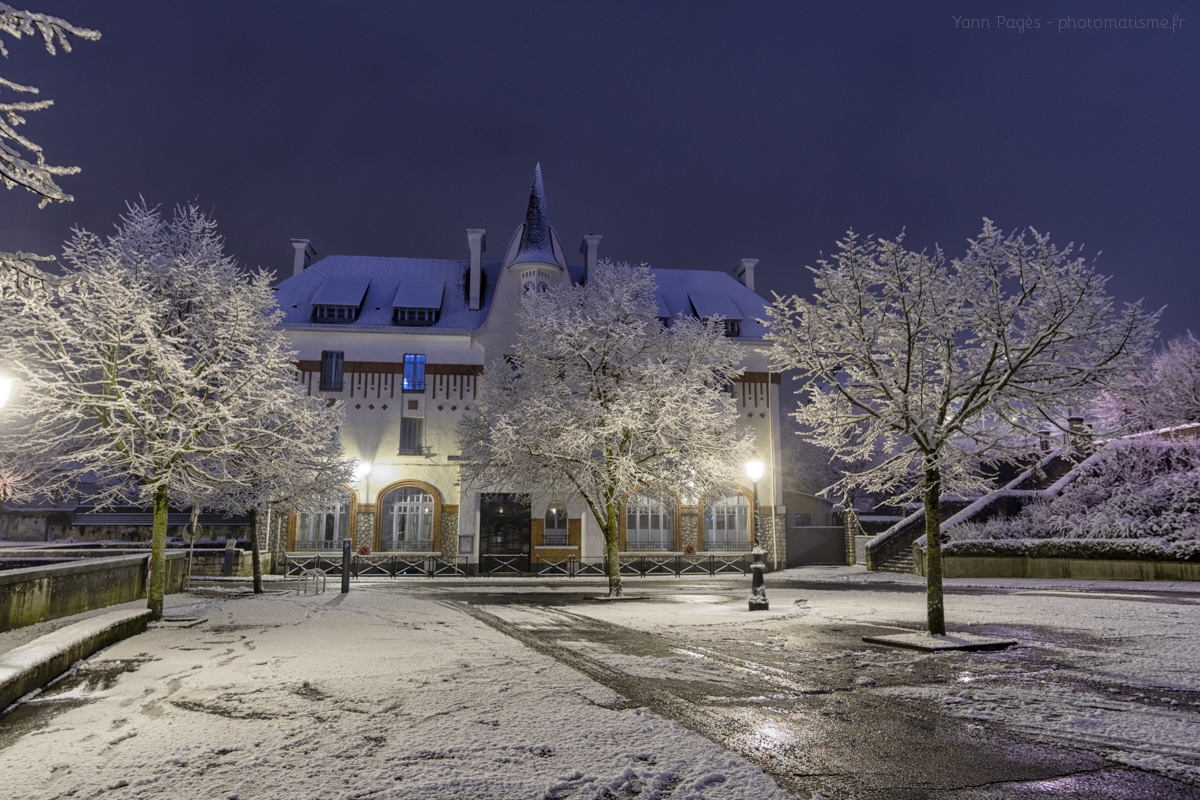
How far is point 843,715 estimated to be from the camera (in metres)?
6.03

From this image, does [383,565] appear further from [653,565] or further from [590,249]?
[590,249]

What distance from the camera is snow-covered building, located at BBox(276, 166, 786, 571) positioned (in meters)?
31.8

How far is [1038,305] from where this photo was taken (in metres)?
10.5

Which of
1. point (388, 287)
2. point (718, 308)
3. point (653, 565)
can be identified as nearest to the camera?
point (653, 565)

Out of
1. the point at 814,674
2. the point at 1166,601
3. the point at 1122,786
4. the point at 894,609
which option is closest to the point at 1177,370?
the point at 1166,601

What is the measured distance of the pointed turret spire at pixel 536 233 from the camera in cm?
3353

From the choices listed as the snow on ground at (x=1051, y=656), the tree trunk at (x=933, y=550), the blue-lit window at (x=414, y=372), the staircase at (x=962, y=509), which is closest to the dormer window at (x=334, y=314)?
the blue-lit window at (x=414, y=372)

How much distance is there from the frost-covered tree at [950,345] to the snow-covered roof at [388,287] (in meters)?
24.0

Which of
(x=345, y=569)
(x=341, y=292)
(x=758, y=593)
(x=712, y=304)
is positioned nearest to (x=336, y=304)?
(x=341, y=292)

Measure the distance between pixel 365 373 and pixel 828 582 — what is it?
66.3 feet

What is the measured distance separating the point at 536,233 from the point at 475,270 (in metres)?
3.52

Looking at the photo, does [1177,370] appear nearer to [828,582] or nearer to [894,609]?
[828,582]

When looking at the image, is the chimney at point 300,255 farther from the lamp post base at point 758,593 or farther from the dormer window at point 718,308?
the lamp post base at point 758,593

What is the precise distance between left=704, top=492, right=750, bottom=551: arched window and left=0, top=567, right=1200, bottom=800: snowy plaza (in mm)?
21084
